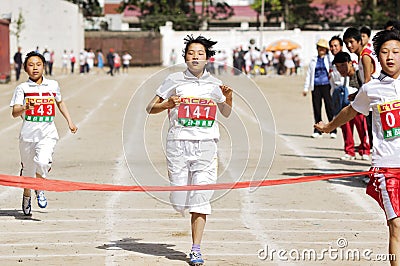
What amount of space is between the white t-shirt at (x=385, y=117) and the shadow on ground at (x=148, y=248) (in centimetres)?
199

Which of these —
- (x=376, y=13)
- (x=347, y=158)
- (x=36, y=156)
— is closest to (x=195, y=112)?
(x=36, y=156)

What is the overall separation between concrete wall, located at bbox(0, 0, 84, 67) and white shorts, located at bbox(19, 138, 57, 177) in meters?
62.5

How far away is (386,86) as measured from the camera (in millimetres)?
6863

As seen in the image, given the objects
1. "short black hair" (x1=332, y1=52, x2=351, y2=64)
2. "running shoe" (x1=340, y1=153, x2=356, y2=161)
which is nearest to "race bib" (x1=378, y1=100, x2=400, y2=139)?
"short black hair" (x1=332, y1=52, x2=351, y2=64)

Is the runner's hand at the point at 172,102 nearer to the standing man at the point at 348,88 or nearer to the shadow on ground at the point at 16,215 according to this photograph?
the shadow on ground at the point at 16,215

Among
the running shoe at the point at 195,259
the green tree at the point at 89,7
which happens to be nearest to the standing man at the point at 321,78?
the running shoe at the point at 195,259

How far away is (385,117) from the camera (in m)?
6.81

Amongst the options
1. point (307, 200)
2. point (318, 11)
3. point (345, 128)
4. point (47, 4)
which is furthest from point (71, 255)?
point (318, 11)

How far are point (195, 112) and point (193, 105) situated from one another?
61 mm

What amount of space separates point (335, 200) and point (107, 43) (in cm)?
7229

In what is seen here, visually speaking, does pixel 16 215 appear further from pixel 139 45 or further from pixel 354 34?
pixel 139 45

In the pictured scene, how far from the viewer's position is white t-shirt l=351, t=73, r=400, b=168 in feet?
22.2

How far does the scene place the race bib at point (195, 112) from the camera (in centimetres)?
782

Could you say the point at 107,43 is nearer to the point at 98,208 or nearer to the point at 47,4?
the point at 47,4
